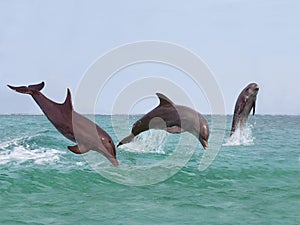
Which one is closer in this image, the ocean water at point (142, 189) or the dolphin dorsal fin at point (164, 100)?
the dolphin dorsal fin at point (164, 100)

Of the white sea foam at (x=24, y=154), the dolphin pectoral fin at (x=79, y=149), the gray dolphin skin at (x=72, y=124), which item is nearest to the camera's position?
the gray dolphin skin at (x=72, y=124)

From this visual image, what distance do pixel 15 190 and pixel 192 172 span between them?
6.37 metres

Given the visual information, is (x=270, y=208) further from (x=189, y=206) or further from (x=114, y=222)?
(x=114, y=222)

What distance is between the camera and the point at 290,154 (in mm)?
24516

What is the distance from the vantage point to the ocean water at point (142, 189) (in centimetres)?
1161

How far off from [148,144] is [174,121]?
16.5 m

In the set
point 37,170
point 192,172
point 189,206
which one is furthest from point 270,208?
point 37,170

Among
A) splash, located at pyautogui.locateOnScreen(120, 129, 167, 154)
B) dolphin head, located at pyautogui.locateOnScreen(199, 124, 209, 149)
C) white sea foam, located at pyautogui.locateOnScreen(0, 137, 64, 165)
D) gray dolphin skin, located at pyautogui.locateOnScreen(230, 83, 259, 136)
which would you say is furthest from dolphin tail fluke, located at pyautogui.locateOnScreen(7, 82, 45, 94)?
splash, located at pyautogui.locateOnScreen(120, 129, 167, 154)

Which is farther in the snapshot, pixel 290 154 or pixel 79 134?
pixel 290 154

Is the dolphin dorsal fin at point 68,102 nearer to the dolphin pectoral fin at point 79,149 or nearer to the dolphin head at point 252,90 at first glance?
the dolphin pectoral fin at point 79,149

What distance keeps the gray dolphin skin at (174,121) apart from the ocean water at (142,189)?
473 millimetres

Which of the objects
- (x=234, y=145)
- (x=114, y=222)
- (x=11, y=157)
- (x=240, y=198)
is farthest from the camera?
(x=234, y=145)

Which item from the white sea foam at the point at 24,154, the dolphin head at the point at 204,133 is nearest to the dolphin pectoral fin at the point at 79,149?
the dolphin head at the point at 204,133

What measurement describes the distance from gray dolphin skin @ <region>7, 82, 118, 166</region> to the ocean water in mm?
430
